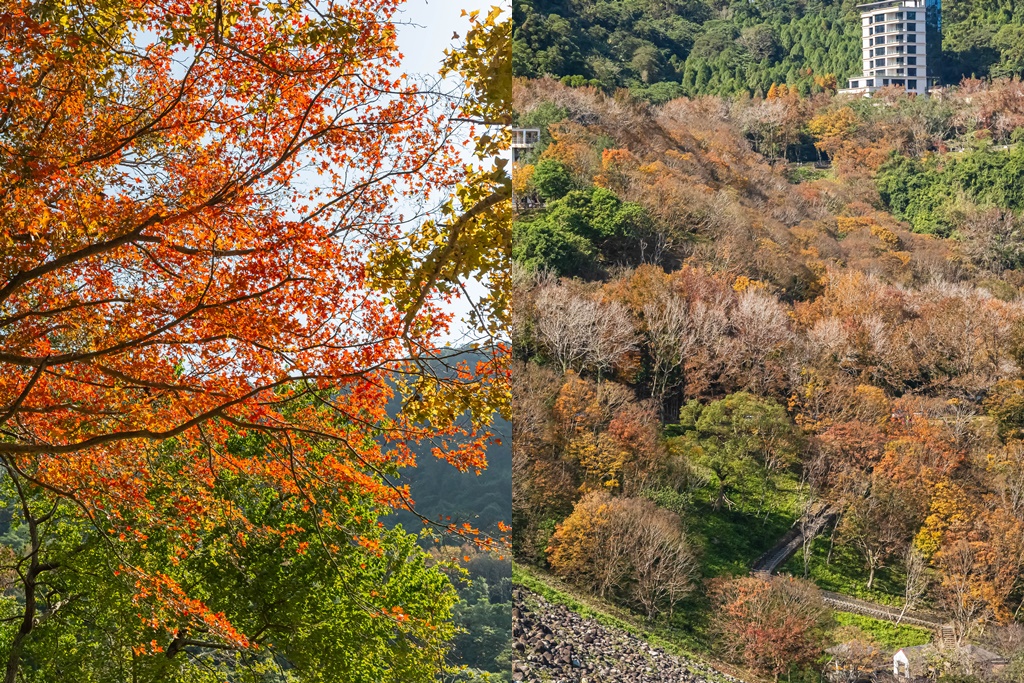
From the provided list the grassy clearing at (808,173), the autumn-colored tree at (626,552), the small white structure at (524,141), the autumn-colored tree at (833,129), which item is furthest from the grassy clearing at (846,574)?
the small white structure at (524,141)

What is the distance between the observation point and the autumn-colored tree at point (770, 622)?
189 inches

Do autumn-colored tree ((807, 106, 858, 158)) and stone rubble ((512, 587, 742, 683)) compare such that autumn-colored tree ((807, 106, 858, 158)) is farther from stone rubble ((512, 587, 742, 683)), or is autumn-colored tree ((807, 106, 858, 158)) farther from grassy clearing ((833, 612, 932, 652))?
stone rubble ((512, 587, 742, 683))

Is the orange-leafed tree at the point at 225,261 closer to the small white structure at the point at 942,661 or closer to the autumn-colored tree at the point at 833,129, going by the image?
the autumn-colored tree at the point at 833,129

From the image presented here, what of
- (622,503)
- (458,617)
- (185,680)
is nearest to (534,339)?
(622,503)

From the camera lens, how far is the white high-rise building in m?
5.23

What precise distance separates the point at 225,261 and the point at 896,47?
367 cm

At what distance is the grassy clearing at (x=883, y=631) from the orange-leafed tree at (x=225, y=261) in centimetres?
214

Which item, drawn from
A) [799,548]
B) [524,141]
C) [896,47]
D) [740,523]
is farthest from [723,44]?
[799,548]

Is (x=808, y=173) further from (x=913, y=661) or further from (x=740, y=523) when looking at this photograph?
(x=913, y=661)

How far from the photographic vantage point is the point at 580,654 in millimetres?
4988

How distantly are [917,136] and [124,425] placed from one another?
4428 mm

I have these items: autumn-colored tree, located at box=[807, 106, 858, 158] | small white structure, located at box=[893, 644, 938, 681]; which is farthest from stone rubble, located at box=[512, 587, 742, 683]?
autumn-colored tree, located at box=[807, 106, 858, 158]

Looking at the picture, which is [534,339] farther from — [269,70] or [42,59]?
[42,59]

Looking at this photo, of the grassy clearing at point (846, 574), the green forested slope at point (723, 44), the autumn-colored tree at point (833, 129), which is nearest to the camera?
the grassy clearing at point (846, 574)
